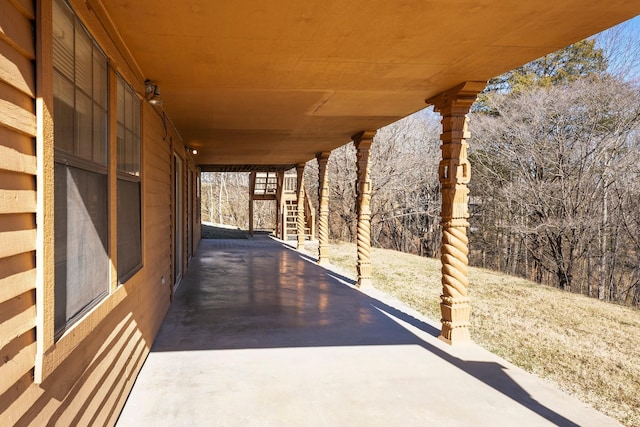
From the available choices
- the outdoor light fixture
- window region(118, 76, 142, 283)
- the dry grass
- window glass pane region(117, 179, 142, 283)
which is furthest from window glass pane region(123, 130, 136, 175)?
the dry grass

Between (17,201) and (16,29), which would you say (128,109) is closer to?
(16,29)

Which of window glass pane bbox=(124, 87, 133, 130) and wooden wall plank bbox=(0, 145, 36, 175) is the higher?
window glass pane bbox=(124, 87, 133, 130)

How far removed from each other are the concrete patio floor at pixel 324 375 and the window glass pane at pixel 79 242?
1.09 m

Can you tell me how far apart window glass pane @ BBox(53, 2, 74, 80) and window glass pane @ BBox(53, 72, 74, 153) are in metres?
A: 0.06

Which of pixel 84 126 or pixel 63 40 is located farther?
pixel 84 126

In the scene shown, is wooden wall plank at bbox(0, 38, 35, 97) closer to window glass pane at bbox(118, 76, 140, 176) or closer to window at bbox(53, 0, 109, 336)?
window at bbox(53, 0, 109, 336)

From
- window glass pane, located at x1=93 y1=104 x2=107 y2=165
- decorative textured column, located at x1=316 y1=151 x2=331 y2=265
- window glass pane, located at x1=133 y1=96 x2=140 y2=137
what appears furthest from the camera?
decorative textured column, located at x1=316 y1=151 x2=331 y2=265

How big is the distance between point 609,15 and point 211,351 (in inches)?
166

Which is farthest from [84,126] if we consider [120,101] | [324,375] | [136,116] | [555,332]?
[555,332]

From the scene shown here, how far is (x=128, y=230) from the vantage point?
3139mm

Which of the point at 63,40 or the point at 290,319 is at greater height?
the point at 63,40

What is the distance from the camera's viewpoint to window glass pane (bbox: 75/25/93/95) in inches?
83.3

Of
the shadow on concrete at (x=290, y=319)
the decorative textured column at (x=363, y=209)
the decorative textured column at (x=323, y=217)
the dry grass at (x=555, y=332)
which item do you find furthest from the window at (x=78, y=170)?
the decorative textured column at (x=323, y=217)

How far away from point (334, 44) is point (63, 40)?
1.84m
